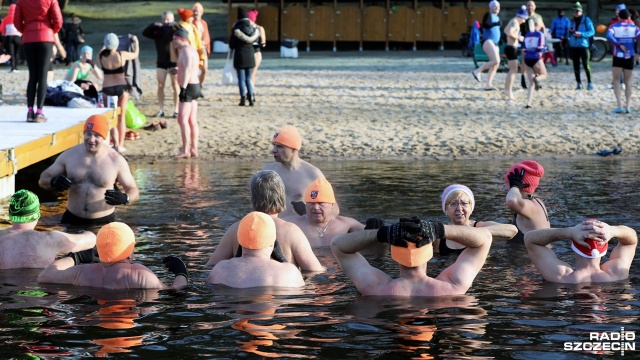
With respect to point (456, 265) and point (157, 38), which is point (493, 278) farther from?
point (157, 38)

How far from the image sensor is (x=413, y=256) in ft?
23.4

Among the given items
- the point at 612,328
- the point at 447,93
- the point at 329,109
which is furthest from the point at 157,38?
the point at 612,328

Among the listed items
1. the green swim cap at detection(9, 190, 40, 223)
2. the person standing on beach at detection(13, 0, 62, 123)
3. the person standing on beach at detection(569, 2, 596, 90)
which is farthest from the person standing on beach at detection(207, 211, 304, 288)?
the person standing on beach at detection(569, 2, 596, 90)

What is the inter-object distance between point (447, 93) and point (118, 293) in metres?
16.1

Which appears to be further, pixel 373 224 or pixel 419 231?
pixel 373 224

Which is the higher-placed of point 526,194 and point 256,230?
point 256,230

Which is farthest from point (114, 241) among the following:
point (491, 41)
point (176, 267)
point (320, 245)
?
point (491, 41)

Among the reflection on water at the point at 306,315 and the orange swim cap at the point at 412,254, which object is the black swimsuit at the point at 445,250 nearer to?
the reflection on water at the point at 306,315

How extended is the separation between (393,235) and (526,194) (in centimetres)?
328

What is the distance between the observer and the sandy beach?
1869 cm

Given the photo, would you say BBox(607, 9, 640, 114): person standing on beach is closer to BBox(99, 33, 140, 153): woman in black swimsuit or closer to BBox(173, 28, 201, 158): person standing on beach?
BBox(173, 28, 201, 158): person standing on beach

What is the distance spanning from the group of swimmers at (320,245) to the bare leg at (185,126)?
21.6ft

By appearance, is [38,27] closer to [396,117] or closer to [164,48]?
[164,48]

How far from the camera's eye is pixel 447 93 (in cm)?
2345
